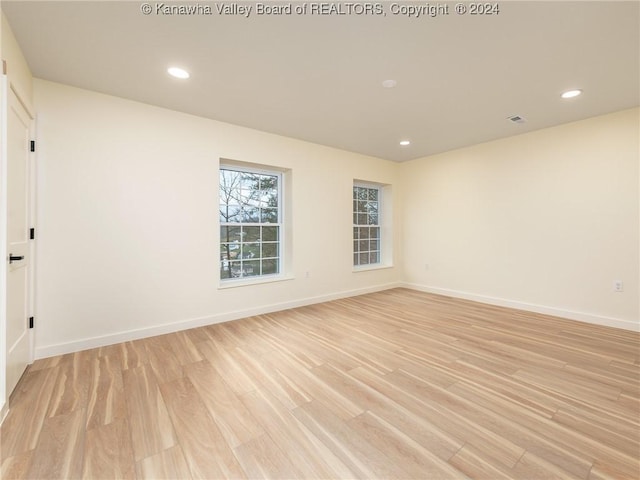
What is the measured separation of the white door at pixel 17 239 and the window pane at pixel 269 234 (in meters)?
2.42

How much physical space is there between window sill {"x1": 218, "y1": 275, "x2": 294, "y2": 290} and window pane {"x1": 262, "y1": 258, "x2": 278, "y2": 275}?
0.11 m

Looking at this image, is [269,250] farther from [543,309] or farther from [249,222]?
[543,309]

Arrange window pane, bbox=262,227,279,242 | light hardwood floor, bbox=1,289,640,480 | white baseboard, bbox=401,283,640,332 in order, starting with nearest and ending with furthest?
light hardwood floor, bbox=1,289,640,480
white baseboard, bbox=401,283,640,332
window pane, bbox=262,227,279,242

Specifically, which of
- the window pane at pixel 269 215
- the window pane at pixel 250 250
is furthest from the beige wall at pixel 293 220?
the window pane at pixel 250 250

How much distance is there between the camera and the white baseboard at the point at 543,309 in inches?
129

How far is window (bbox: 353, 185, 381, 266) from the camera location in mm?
5320

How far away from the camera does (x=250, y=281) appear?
3.80 m

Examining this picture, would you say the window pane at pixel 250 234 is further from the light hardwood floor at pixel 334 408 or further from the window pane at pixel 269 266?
the light hardwood floor at pixel 334 408

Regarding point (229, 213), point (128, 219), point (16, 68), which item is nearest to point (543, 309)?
point (229, 213)

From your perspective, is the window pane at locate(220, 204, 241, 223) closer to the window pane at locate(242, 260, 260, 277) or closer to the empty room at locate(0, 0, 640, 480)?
the empty room at locate(0, 0, 640, 480)

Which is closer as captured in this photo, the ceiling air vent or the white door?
the white door

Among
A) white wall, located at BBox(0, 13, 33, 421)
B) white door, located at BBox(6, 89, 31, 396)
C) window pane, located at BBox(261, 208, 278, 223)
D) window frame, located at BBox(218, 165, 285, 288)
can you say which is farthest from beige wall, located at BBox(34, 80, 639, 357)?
white wall, located at BBox(0, 13, 33, 421)

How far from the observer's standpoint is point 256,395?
1.92m

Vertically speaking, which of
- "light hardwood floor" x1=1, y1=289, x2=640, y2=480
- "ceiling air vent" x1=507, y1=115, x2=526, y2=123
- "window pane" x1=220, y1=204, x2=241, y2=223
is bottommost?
"light hardwood floor" x1=1, y1=289, x2=640, y2=480
